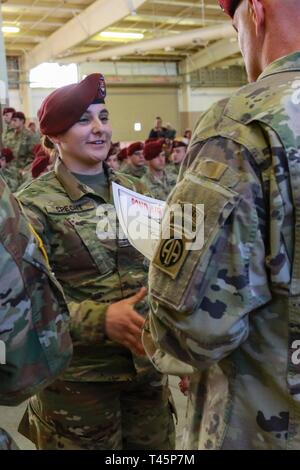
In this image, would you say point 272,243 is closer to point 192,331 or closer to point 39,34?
point 192,331

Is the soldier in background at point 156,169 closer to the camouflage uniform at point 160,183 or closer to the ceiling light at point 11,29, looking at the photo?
the camouflage uniform at point 160,183

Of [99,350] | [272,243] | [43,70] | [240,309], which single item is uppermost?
[43,70]

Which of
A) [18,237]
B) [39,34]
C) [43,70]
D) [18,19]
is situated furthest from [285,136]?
[43,70]

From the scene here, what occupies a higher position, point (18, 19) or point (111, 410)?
point (18, 19)

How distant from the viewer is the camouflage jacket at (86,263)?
Answer: 165 cm

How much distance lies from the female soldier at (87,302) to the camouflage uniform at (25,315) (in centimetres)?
61

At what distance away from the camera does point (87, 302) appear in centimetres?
155

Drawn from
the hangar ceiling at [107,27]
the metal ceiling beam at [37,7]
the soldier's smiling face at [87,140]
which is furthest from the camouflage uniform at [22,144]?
the soldier's smiling face at [87,140]

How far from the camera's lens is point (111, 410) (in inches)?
Answer: 65.4

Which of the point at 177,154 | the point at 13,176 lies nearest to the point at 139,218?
the point at 13,176

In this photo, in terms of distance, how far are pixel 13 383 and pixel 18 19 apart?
A: 40.1ft

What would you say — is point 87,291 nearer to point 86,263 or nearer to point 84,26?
point 86,263

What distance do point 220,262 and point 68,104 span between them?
104 centimetres
